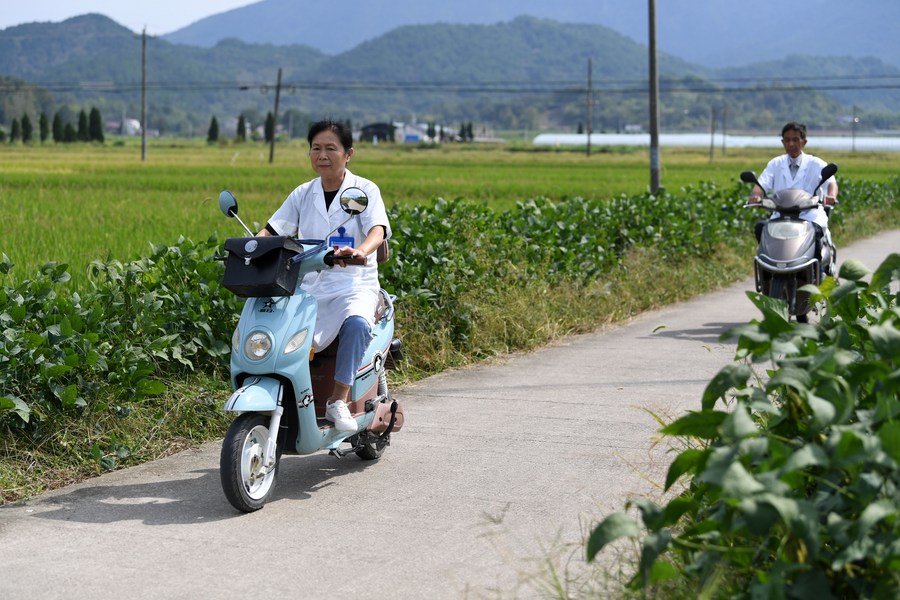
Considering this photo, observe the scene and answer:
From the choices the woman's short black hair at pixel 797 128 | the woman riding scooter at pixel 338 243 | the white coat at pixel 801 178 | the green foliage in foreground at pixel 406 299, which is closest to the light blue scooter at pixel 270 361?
the woman riding scooter at pixel 338 243

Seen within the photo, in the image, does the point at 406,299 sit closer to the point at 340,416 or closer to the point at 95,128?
the point at 340,416

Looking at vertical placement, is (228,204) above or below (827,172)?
below

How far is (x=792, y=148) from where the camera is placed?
10852 millimetres

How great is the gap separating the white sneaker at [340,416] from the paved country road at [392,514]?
33 centimetres

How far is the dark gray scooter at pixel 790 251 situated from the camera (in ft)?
33.8

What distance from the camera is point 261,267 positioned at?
17.8 ft

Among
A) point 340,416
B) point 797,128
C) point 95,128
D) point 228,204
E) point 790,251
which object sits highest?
point 95,128

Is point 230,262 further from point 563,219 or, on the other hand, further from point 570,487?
point 563,219

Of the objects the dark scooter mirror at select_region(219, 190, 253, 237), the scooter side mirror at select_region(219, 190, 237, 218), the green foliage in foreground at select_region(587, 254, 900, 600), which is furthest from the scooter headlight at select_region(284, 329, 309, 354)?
the green foliage in foreground at select_region(587, 254, 900, 600)

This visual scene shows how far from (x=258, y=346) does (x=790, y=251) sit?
6151 mm

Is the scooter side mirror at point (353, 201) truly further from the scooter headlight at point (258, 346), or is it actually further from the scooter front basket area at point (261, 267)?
→ the scooter headlight at point (258, 346)

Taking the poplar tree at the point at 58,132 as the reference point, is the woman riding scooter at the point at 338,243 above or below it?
below

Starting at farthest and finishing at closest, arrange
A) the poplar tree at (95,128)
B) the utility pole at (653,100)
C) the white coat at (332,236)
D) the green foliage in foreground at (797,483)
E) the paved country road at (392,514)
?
the poplar tree at (95,128) → the utility pole at (653,100) → the white coat at (332,236) → the paved country road at (392,514) → the green foliage in foreground at (797,483)

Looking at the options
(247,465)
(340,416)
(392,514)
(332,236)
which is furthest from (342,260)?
(392,514)
